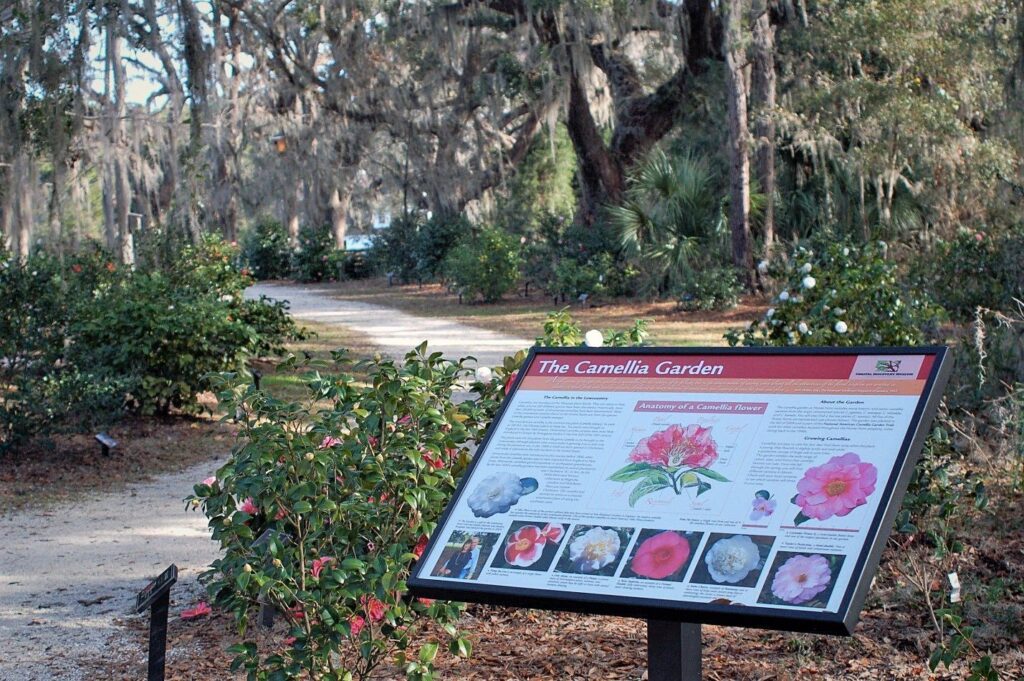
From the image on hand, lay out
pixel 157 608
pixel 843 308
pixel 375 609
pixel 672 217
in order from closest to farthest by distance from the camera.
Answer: pixel 157 608, pixel 375 609, pixel 843 308, pixel 672 217

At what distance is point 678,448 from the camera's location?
2.72m

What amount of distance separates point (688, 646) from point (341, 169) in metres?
30.1

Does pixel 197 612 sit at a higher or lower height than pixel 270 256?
lower

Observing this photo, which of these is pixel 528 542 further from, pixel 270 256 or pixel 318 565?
pixel 270 256

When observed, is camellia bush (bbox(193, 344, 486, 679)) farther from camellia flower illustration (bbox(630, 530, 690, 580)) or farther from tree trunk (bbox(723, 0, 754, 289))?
tree trunk (bbox(723, 0, 754, 289))

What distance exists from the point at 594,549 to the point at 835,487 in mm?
527

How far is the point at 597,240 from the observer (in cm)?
2206

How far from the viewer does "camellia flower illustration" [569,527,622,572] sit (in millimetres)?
2529

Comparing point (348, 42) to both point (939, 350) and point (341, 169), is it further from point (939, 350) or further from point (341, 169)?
point (939, 350)

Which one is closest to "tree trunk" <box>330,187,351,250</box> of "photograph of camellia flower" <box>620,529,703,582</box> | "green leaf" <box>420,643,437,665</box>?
"green leaf" <box>420,643,437,665</box>

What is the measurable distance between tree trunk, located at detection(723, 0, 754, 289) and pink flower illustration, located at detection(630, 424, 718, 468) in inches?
593

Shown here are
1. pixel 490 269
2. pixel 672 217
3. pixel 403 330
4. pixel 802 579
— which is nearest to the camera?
pixel 802 579

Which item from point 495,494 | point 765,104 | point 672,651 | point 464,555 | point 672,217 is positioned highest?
point 765,104

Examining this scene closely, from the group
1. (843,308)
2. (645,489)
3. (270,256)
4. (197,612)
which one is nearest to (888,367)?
(645,489)
